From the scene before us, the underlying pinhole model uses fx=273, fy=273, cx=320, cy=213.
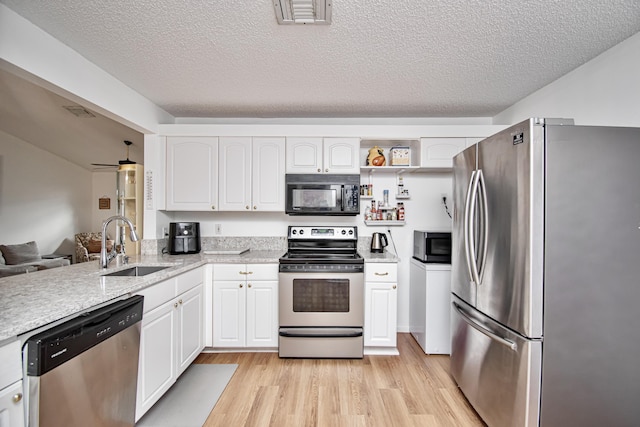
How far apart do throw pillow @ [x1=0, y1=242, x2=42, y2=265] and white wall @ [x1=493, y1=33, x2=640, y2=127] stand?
7.49 meters

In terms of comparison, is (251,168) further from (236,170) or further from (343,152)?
(343,152)

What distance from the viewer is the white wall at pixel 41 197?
190 inches

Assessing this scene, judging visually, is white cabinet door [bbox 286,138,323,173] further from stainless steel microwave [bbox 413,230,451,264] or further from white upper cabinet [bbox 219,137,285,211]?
stainless steel microwave [bbox 413,230,451,264]

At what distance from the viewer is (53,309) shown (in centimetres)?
119

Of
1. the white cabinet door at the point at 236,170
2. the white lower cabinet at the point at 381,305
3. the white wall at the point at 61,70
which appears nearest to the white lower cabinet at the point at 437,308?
the white lower cabinet at the point at 381,305

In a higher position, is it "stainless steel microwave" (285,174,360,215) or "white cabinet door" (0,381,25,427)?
"stainless steel microwave" (285,174,360,215)

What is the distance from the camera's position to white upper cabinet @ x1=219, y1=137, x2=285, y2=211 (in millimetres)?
2893

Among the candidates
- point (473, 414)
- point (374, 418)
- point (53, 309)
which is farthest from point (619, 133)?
point (53, 309)

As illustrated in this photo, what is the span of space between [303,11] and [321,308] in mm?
2261

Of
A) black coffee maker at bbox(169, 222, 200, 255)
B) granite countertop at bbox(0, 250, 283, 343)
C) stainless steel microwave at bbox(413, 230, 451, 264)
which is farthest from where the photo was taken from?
black coffee maker at bbox(169, 222, 200, 255)

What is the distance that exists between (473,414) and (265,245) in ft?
7.79

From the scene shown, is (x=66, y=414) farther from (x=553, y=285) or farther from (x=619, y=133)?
(x=619, y=133)

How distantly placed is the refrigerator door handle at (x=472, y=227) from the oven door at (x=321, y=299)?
101 cm

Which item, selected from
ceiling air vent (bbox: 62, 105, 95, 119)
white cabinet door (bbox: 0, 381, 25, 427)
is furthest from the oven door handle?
ceiling air vent (bbox: 62, 105, 95, 119)
